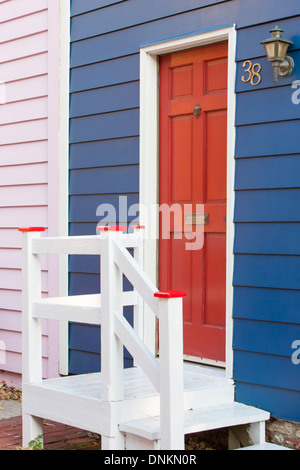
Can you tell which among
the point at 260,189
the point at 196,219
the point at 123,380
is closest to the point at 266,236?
the point at 260,189

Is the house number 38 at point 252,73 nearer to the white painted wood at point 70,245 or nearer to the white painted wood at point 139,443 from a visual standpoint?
the white painted wood at point 70,245

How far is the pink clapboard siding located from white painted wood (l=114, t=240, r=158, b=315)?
220cm

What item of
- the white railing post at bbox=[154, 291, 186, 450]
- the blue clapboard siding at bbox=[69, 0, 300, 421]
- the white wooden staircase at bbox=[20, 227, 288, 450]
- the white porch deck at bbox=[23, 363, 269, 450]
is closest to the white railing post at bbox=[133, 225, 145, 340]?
the white wooden staircase at bbox=[20, 227, 288, 450]

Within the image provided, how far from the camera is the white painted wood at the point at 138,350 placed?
12.1 ft

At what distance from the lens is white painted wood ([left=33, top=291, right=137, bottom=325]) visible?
4.18m

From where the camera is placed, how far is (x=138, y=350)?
12.5 feet

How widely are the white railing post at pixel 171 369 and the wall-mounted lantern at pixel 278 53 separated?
1.62 metres

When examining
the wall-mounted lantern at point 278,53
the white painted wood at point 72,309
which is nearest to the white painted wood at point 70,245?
the white painted wood at point 72,309

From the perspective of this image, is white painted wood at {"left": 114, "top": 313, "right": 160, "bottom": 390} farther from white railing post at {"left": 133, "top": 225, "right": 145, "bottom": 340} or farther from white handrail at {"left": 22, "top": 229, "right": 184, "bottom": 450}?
white railing post at {"left": 133, "top": 225, "right": 145, "bottom": 340}

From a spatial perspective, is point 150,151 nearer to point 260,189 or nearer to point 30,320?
point 260,189

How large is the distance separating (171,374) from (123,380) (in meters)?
0.87

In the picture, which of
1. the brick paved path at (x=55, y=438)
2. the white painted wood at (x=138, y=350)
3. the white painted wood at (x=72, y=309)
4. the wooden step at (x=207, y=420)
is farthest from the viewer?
the brick paved path at (x=55, y=438)

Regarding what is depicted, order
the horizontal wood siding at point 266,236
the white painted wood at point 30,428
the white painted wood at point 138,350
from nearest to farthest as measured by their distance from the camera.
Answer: the white painted wood at point 138,350 → the horizontal wood siding at point 266,236 → the white painted wood at point 30,428
